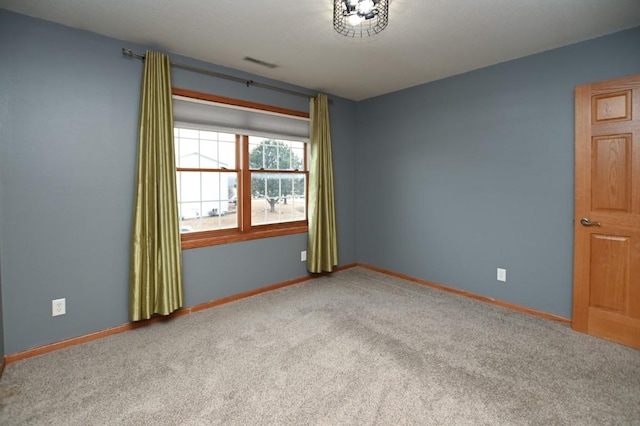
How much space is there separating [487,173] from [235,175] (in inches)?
106

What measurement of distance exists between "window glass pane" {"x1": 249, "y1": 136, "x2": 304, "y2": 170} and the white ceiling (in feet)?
2.71

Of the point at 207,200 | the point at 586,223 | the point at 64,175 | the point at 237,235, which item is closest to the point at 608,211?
the point at 586,223

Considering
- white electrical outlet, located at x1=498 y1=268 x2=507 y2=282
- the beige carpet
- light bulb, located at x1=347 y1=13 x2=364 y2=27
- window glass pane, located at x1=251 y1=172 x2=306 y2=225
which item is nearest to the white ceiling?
light bulb, located at x1=347 y1=13 x2=364 y2=27

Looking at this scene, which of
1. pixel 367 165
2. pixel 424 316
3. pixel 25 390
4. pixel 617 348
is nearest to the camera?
pixel 25 390

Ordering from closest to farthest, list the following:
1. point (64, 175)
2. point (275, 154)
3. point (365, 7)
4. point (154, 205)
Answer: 1. point (365, 7)
2. point (64, 175)
3. point (154, 205)
4. point (275, 154)

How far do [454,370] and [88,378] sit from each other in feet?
7.83

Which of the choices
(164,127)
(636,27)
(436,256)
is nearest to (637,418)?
(436,256)

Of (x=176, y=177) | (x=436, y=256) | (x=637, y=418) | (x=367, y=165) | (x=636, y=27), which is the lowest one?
(x=637, y=418)

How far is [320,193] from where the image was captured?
404cm

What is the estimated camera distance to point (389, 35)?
2527 mm

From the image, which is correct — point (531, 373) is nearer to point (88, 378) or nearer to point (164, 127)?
point (88, 378)

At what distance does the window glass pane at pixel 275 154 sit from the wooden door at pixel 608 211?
9.38ft

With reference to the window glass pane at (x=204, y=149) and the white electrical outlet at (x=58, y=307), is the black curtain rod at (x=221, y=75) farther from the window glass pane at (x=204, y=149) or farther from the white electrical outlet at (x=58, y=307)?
the white electrical outlet at (x=58, y=307)

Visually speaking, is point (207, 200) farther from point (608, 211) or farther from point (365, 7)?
point (608, 211)
